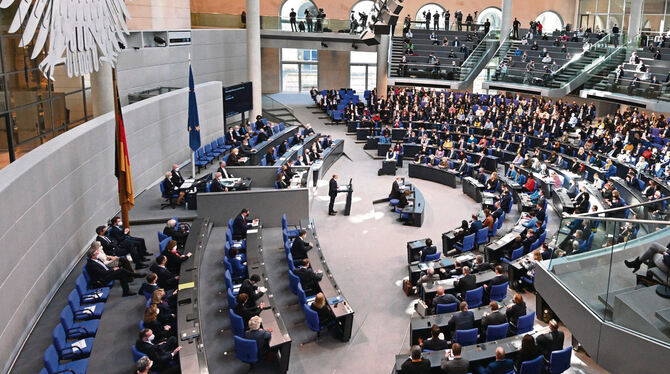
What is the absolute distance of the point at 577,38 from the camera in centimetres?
3341

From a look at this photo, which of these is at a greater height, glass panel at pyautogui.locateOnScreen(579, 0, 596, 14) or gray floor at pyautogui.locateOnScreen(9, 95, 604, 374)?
glass panel at pyautogui.locateOnScreen(579, 0, 596, 14)

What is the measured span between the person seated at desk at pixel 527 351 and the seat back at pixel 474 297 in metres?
2.28

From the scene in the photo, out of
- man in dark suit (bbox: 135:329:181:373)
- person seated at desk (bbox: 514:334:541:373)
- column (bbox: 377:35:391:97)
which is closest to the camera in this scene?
man in dark suit (bbox: 135:329:181:373)

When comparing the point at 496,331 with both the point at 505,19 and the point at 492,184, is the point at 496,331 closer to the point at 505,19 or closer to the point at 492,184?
the point at 492,184

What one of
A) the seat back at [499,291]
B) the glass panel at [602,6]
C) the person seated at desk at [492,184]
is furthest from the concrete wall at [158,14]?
the glass panel at [602,6]

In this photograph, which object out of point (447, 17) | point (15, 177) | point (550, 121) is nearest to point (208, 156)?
point (15, 177)

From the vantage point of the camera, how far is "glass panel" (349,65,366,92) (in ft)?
137

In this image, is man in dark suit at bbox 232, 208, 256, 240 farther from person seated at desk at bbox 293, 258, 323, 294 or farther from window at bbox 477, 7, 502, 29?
window at bbox 477, 7, 502, 29

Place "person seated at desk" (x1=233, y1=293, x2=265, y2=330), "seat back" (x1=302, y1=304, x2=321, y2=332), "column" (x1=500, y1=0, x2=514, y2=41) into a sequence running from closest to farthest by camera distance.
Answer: "person seated at desk" (x1=233, y1=293, x2=265, y2=330) → "seat back" (x1=302, y1=304, x2=321, y2=332) → "column" (x1=500, y1=0, x2=514, y2=41)

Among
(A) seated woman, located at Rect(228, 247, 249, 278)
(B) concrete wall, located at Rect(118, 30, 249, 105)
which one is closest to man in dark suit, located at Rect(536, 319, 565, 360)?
(A) seated woman, located at Rect(228, 247, 249, 278)

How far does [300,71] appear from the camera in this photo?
4056 cm

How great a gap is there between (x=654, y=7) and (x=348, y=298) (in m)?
33.8

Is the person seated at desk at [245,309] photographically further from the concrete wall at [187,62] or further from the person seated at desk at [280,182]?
the concrete wall at [187,62]

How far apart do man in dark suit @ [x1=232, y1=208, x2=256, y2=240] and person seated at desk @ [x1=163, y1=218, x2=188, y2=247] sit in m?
1.28
